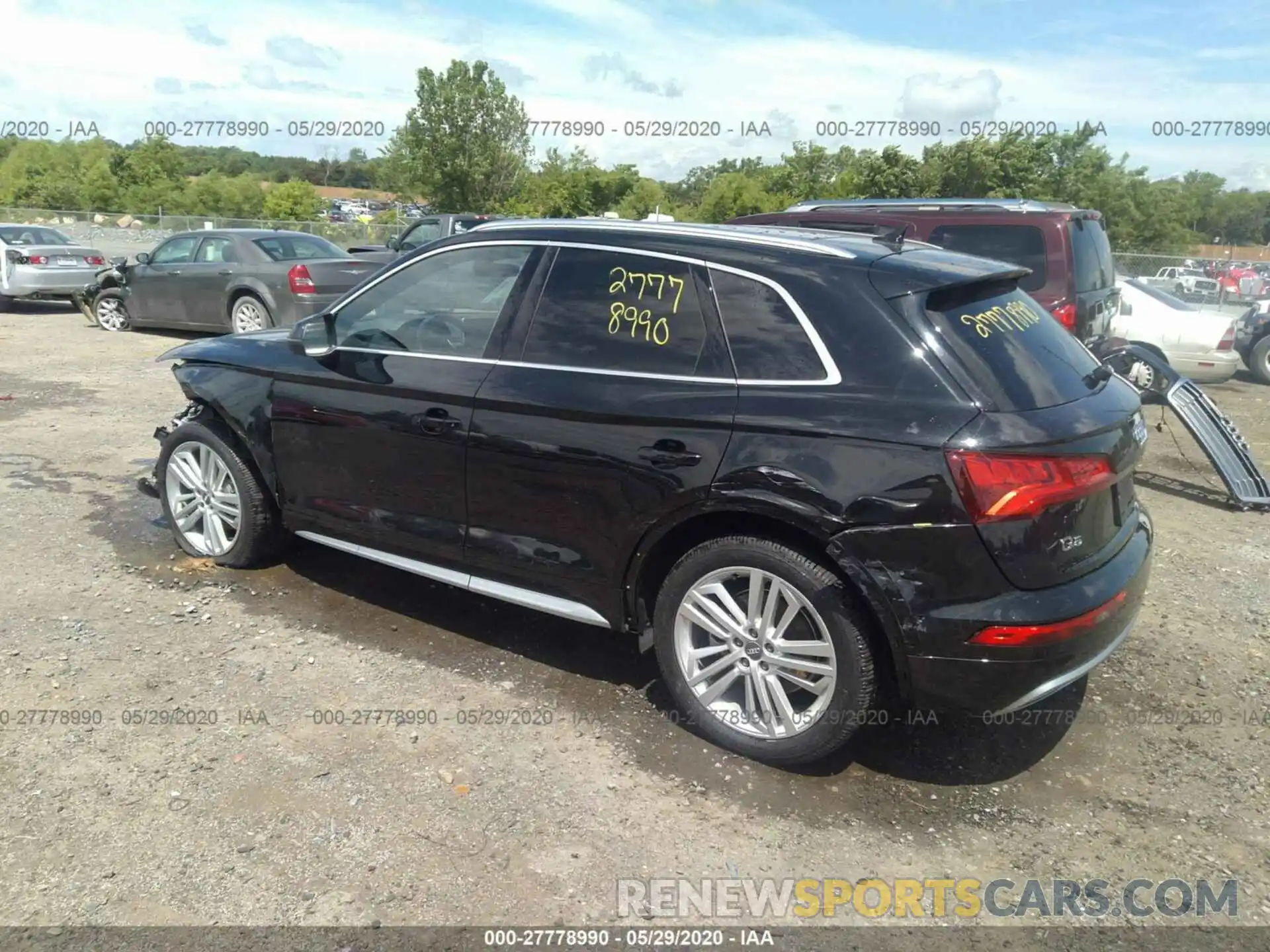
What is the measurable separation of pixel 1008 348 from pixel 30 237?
59.0 ft

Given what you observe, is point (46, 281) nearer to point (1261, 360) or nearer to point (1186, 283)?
point (1261, 360)

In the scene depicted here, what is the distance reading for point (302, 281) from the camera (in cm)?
1207

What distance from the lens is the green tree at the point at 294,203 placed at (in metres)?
42.3

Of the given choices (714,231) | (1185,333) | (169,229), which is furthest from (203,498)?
(169,229)

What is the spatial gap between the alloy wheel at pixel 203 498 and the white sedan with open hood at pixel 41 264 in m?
12.8

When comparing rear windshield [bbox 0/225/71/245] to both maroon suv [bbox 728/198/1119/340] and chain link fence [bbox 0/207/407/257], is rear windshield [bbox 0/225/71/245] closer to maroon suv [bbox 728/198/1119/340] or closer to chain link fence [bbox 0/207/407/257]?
chain link fence [bbox 0/207/407/257]

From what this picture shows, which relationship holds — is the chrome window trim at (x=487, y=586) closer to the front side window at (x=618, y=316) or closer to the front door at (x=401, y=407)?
the front door at (x=401, y=407)

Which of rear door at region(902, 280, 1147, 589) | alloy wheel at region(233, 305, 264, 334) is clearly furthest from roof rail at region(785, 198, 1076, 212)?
alloy wheel at region(233, 305, 264, 334)

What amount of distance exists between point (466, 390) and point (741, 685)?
5.26 ft

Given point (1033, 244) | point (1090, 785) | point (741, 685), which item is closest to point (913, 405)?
point (741, 685)

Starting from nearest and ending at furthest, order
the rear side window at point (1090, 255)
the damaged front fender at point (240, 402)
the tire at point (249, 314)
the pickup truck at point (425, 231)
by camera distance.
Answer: the damaged front fender at point (240, 402) < the rear side window at point (1090, 255) < the tire at point (249, 314) < the pickup truck at point (425, 231)

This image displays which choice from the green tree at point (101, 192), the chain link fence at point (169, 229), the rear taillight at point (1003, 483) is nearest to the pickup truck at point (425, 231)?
the chain link fence at point (169, 229)

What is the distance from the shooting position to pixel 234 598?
4.90 meters

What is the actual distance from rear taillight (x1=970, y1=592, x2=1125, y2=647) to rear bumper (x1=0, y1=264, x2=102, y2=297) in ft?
54.9
